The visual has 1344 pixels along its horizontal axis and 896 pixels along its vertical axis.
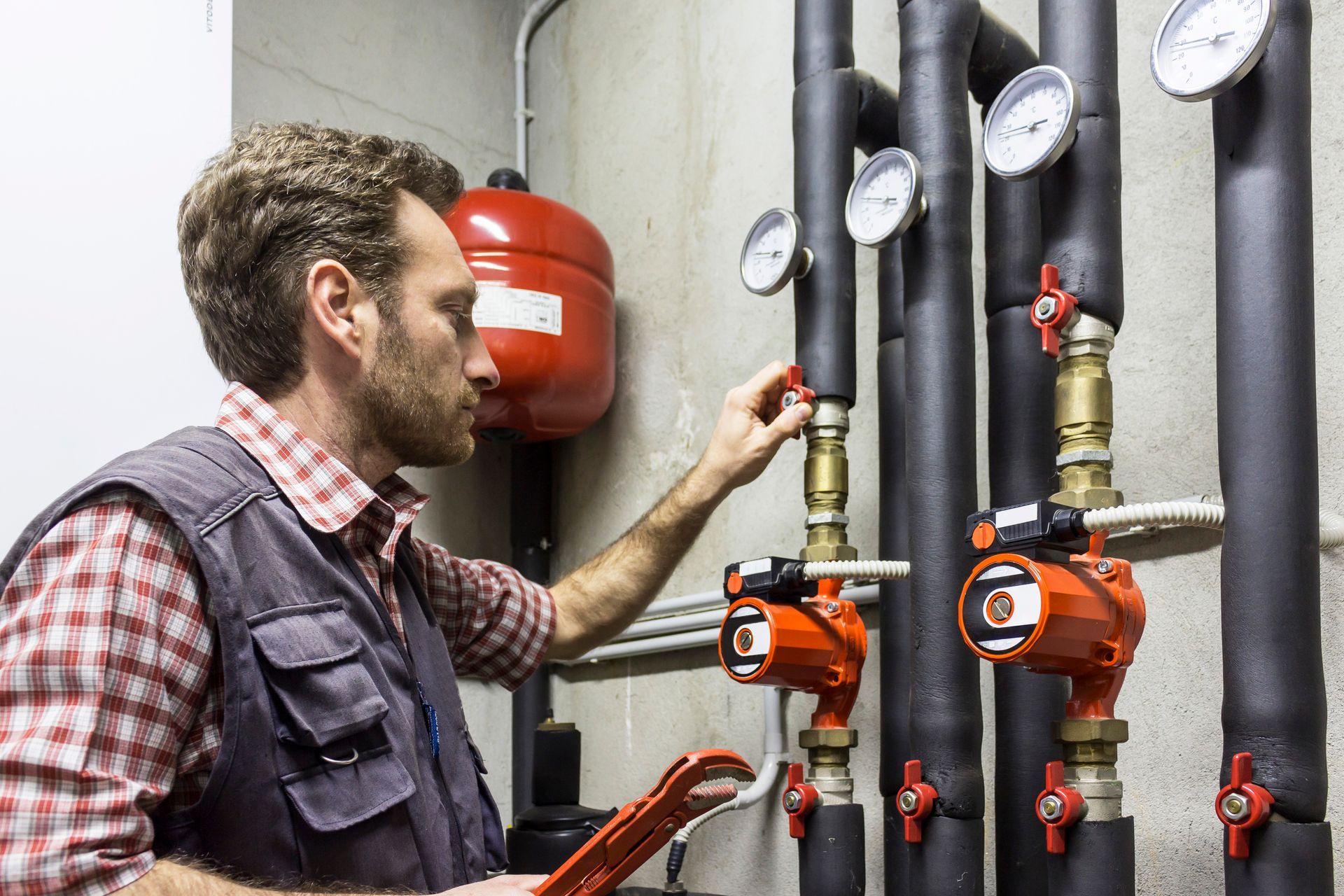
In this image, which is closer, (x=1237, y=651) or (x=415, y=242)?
(x=1237, y=651)

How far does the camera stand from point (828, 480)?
1.20 m

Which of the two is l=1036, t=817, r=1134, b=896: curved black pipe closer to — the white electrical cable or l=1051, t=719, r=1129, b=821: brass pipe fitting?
l=1051, t=719, r=1129, b=821: brass pipe fitting

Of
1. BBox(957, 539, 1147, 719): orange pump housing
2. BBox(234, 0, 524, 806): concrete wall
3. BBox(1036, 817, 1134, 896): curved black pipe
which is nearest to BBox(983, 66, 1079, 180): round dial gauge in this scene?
BBox(957, 539, 1147, 719): orange pump housing

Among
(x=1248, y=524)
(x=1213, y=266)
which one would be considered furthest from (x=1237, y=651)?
(x=1213, y=266)

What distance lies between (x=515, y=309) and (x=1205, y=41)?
0.96 meters

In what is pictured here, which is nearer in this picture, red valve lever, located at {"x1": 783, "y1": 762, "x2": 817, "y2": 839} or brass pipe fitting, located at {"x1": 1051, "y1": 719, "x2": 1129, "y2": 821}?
brass pipe fitting, located at {"x1": 1051, "y1": 719, "x2": 1129, "y2": 821}

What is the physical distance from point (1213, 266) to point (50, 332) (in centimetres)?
122

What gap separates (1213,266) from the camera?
1.14 metres

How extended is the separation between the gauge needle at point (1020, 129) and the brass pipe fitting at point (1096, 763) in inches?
19.5

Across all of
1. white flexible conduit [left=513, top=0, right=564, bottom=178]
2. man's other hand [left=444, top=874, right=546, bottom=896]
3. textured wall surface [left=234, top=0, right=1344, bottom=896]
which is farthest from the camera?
white flexible conduit [left=513, top=0, right=564, bottom=178]

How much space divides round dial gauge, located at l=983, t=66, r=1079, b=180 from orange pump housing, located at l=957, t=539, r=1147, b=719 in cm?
33

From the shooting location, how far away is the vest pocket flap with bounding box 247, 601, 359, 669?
847mm

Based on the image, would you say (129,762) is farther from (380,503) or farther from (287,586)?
(380,503)

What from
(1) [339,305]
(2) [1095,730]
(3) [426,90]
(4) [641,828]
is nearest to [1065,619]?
(2) [1095,730]
